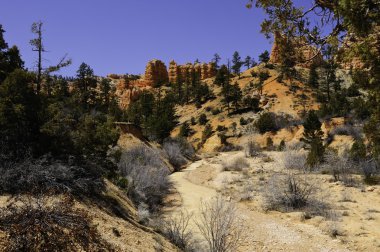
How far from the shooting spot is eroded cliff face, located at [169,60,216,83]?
4067 inches

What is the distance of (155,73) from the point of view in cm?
10950

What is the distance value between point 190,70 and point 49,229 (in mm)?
101905

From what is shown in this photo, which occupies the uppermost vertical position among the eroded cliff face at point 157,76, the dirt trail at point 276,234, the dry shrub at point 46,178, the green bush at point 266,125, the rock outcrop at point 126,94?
the eroded cliff face at point 157,76

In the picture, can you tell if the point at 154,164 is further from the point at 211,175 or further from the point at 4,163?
the point at 4,163

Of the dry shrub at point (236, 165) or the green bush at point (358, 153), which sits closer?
the green bush at point (358, 153)

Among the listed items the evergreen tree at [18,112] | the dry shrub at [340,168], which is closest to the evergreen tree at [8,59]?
the evergreen tree at [18,112]

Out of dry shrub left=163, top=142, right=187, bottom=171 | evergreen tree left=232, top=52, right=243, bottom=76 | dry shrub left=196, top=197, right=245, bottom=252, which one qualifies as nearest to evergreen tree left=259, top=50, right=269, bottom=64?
evergreen tree left=232, top=52, right=243, bottom=76

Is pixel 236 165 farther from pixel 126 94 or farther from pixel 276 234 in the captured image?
pixel 126 94

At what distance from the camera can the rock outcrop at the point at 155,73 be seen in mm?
106562

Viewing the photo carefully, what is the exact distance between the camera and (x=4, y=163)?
33.3 ft

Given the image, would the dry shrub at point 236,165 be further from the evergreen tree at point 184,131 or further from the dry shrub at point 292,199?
the evergreen tree at point 184,131

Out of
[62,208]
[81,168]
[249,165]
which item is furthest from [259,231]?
[249,165]

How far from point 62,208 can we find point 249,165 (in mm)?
21872

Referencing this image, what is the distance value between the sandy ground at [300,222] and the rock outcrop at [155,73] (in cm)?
8581
